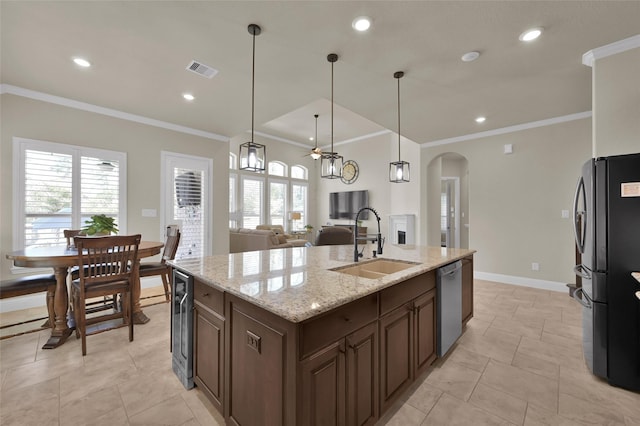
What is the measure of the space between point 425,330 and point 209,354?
145cm

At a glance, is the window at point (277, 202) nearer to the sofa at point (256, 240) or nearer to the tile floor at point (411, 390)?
the sofa at point (256, 240)

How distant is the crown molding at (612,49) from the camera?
93.7 inches

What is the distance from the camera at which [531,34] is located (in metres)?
2.32

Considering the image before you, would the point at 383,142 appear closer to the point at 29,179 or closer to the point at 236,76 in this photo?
the point at 236,76

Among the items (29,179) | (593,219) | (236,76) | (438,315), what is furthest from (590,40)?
(29,179)

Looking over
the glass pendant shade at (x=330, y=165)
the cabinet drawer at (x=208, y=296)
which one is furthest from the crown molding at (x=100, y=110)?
the cabinet drawer at (x=208, y=296)

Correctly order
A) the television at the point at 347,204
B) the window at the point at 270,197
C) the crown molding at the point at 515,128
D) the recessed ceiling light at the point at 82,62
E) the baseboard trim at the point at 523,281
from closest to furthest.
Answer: the recessed ceiling light at the point at 82,62, the crown molding at the point at 515,128, the baseboard trim at the point at 523,281, the window at the point at 270,197, the television at the point at 347,204

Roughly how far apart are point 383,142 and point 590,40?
5407 mm

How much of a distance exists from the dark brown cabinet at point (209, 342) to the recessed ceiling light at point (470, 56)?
3.02 m

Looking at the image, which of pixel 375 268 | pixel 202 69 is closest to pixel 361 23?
pixel 202 69

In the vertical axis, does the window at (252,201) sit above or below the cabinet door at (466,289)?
above

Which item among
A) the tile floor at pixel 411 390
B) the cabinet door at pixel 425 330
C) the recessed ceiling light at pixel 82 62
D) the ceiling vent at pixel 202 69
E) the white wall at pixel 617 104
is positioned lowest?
the tile floor at pixel 411 390

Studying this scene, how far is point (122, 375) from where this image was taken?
2031 millimetres

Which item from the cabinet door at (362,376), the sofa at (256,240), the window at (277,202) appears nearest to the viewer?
the cabinet door at (362,376)
